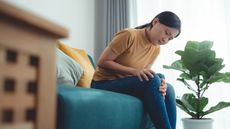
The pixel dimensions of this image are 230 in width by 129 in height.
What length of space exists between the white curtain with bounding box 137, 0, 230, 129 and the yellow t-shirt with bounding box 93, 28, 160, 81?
3.78 feet

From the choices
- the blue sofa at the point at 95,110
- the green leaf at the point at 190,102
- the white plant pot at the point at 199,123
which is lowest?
the white plant pot at the point at 199,123

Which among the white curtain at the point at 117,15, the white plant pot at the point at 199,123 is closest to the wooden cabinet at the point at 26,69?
the white plant pot at the point at 199,123

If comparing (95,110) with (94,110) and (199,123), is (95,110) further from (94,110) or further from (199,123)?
(199,123)

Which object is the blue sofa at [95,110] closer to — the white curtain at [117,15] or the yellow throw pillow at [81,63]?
the yellow throw pillow at [81,63]

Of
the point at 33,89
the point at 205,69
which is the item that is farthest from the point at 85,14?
the point at 33,89

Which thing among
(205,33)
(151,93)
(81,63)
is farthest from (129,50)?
(205,33)

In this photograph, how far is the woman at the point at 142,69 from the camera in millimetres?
1357

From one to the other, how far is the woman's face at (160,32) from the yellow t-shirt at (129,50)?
0.05m

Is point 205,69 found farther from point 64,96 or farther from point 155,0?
point 64,96

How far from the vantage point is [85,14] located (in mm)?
2928

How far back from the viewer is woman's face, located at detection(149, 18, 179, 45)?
1616 millimetres

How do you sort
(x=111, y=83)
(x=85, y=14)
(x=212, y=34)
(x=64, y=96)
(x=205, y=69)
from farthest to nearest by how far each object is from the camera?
(x=85, y=14) → (x=212, y=34) → (x=205, y=69) → (x=111, y=83) → (x=64, y=96)

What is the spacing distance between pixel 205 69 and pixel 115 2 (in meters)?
1.34

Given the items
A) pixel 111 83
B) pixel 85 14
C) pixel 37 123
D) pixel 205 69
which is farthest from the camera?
pixel 85 14
